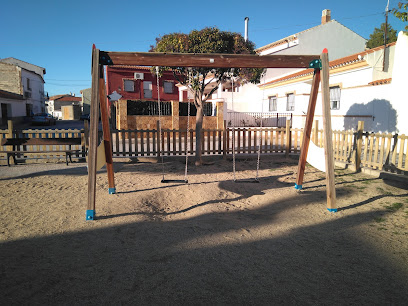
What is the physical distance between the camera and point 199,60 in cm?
476

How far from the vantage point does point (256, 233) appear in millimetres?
3957

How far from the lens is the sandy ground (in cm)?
257

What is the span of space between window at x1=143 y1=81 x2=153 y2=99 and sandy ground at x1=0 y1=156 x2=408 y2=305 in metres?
27.8

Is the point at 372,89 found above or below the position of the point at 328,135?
above

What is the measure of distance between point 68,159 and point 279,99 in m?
16.8

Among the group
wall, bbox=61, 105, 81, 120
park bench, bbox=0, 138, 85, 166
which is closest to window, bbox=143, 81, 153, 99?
park bench, bbox=0, 138, 85, 166

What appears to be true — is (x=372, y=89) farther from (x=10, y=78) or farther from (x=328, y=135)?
(x=10, y=78)

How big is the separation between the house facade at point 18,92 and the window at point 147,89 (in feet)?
46.4

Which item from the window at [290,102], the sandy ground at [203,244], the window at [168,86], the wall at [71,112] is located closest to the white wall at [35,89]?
the wall at [71,112]

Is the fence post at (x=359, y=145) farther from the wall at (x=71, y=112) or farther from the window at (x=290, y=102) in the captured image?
the wall at (x=71, y=112)

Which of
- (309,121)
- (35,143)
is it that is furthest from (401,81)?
(35,143)

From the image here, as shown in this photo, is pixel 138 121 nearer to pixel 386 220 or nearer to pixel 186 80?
pixel 186 80

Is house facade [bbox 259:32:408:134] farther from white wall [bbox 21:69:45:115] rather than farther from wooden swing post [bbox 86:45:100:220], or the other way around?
white wall [bbox 21:69:45:115]

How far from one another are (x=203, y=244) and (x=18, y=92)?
42660 mm
